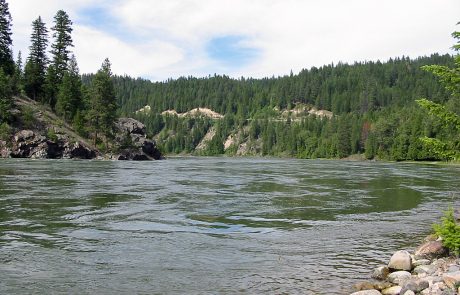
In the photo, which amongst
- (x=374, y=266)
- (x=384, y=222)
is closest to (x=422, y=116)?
(x=384, y=222)

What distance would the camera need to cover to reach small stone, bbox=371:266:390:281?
45.5 feet

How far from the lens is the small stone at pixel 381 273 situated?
13861mm

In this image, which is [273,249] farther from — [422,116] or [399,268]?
[422,116]

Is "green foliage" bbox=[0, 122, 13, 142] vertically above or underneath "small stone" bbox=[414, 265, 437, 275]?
above

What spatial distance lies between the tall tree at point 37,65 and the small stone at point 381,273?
327ft

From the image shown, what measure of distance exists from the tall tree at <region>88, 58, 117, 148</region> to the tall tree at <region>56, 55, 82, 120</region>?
3489 millimetres

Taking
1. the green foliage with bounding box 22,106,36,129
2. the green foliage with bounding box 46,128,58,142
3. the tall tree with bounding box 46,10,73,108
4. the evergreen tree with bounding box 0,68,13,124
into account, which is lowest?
the green foliage with bounding box 46,128,58,142

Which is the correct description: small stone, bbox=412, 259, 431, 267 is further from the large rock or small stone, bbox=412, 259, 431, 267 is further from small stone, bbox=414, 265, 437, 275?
the large rock

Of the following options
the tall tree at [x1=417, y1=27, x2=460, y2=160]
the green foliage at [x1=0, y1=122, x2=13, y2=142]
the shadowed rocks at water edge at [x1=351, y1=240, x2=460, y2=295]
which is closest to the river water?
the shadowed rocks at water edge at [x1=351, y1=240, x2=460, y2=295]

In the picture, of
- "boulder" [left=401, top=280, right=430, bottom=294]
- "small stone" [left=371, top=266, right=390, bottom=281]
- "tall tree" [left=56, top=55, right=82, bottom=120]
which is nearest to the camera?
"boulder" [left=401, top=280, right=430, bottom=294]

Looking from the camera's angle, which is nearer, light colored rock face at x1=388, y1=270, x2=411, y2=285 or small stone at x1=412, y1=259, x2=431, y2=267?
light colored rock face at x1=388, y1=270, x2=411, y2=285

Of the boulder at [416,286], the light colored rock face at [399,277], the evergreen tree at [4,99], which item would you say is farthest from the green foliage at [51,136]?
the boulder at [416,286]

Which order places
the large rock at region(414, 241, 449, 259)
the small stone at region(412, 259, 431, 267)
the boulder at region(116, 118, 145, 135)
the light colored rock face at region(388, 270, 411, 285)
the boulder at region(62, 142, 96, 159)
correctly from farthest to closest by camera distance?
the boulder at region(116, 118, 145, 135)
the boulder at region(62, 142, 96, 159)
the large rock at region(414, 241, 449, 259)
the small stone at region(412, 259, 431, 267)
the light colored rock face at region(388, 270, 411, 285)

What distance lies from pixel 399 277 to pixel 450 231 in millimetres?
2075
